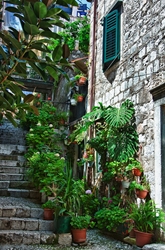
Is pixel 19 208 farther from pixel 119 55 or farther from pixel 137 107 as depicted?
pixel 119 55

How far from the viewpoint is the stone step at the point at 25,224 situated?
406cm

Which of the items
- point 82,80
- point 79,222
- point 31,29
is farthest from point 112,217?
point 82,80

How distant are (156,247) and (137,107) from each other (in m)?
2.31

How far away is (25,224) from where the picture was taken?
4.10 metres

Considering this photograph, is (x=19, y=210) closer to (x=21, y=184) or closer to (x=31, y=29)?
(x=21, y=184)

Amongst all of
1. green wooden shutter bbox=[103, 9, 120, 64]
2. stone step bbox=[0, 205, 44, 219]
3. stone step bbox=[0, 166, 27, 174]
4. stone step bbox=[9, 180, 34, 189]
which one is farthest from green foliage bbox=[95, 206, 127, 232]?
green wooden shutter bbox=[103, 9, 120, 64]

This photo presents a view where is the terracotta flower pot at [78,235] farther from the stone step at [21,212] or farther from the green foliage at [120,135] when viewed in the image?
the green foliage at [120,135]

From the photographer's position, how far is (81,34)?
9.12 m

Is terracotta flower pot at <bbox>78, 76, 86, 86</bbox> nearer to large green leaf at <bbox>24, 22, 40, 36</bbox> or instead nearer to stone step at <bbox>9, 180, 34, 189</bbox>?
stone step at <bbox>9, 180, 34, 189</bbox>

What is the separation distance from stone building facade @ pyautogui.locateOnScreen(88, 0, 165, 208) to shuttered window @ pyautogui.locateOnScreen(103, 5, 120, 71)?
0.31 feet

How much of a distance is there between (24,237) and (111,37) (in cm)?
463

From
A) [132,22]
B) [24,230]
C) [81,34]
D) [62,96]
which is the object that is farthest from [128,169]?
[62,96]

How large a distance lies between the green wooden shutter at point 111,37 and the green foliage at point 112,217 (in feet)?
10.8

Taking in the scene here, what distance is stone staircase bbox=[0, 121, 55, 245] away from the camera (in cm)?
382
